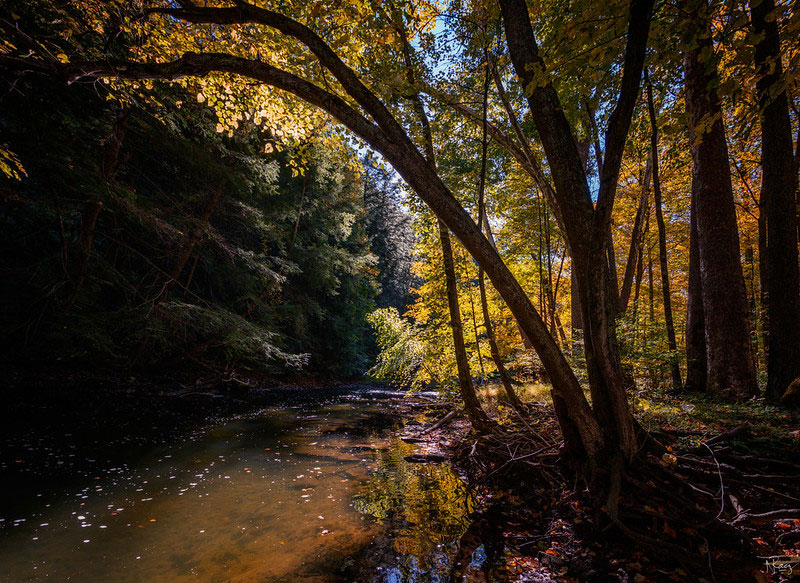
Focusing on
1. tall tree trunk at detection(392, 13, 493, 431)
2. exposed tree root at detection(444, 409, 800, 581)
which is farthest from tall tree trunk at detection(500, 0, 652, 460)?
tall tree trunk at detection(392, 13, 493, 431)

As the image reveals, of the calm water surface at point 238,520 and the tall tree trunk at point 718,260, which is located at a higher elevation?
the tall tree trunk at point 718,260

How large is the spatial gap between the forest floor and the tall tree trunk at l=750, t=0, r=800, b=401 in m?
0.77

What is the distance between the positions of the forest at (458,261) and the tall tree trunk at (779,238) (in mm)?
33

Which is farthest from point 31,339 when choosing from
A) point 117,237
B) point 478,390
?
point 478,390

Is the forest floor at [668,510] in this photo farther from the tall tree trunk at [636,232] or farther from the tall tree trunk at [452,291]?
the tall tree trunk at [636,232]

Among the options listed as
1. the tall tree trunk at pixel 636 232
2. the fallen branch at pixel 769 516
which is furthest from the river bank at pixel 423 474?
the tall tree trunk at pixel 636 232

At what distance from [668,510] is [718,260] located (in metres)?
5.25

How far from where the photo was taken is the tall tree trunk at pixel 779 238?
4.95m

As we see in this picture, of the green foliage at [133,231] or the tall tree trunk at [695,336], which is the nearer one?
the tall tree trunk at [695,336]

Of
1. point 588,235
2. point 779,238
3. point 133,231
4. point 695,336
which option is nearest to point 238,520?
point 588,235

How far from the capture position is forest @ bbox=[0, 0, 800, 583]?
9.95 feet
